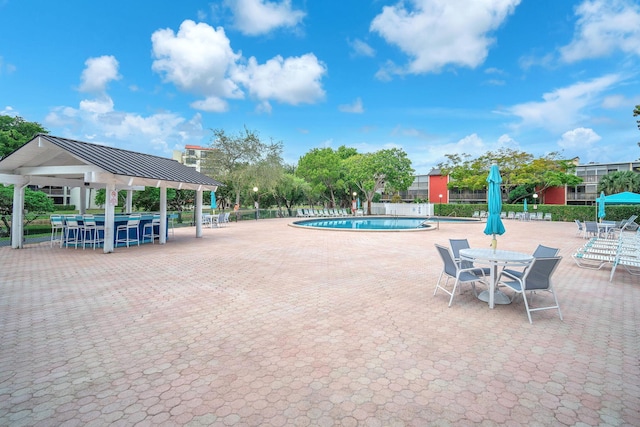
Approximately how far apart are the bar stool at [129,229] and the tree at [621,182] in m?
46.1

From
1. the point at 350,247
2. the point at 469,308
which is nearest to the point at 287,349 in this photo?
the point at 469,308

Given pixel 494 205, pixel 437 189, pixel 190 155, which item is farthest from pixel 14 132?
pixel 190 155

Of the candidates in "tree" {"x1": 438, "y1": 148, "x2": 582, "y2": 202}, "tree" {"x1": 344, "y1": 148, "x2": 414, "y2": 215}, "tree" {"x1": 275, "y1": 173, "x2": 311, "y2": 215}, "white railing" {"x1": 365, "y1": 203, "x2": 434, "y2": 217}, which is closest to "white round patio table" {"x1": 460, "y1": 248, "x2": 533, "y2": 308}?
"tree" {"x1": 275, "y1": 173, "x2": 311, "y2": 215}

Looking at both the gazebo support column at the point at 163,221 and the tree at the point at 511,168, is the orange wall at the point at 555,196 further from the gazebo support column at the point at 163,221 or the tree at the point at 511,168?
the gazebo support column at the point at 163,221

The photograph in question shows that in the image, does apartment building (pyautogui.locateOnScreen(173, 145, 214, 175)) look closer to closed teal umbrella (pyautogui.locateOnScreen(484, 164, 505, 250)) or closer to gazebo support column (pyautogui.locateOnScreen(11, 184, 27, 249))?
gazebo support column (pyautogui.locateOnScreen(11, 184, 27, 249))

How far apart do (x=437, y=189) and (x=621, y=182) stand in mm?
22574

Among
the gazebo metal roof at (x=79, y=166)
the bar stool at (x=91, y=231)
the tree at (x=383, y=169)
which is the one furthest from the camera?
the tree at (x=383, y=169)

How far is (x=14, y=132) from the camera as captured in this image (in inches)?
942

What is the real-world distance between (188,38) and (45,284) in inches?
A: 557

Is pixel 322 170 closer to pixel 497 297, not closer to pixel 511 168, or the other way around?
pixel 511 168

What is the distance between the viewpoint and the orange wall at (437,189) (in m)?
52.3

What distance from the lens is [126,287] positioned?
6.09m

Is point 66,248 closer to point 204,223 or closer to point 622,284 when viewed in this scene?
point 204,223

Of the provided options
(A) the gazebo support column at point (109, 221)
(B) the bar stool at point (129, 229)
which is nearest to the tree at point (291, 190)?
(B) the bar stool at point (129, 229)
